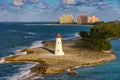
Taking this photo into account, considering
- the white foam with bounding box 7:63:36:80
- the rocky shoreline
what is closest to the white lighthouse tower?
the rocky shoreline

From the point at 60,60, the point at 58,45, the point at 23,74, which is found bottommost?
the point at 23,74

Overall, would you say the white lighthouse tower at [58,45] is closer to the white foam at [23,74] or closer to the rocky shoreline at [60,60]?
the rocky shoreline at [60,60]

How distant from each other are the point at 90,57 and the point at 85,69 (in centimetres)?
1273

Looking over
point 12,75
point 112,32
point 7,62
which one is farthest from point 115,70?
point 112,32

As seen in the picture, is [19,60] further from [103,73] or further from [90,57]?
[103,73]

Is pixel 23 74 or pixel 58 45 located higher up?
pixel 58 45

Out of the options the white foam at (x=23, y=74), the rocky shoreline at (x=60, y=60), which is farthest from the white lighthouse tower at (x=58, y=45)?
the white foam at (x=23, y=74)

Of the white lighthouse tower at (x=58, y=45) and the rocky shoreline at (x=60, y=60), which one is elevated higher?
the white lighthouse tower at (x=58, y=45)

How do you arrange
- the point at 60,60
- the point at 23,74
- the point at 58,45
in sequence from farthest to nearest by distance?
the point at 58,45 < the point at 60,60 < the point at 23,74

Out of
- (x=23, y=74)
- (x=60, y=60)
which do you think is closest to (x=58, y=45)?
(x=60, y=60)

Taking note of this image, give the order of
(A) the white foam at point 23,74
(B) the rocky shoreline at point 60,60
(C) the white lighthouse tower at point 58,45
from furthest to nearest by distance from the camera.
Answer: (C) the white lighthouse tower at point 58,45, (B) the rocky shoreline at point 60,60, (A) the white foam at point 23,74

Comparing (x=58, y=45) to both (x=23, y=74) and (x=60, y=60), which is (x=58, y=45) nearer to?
(x=60, y=60)

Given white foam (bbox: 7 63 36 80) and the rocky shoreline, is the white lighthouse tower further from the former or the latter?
white foam (bbox: 7 63 36 80)

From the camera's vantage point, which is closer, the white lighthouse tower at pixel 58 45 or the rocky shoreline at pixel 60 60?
the rocky shoreline at pixel 60 60
